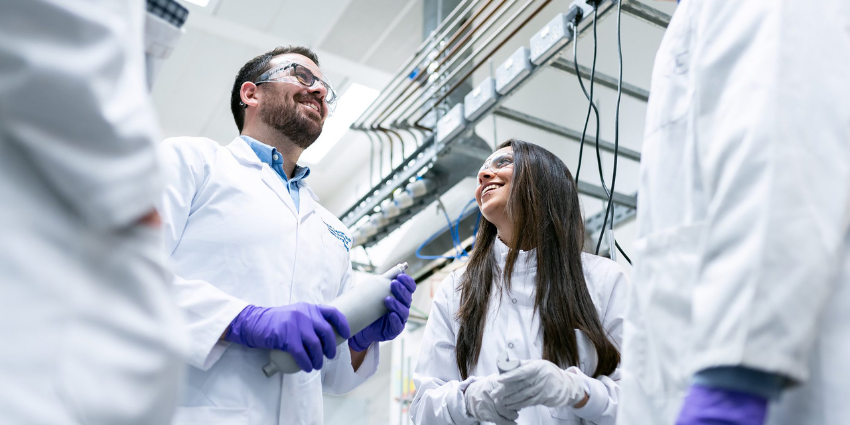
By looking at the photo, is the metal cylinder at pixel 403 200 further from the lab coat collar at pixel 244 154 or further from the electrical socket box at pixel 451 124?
the lab coat collar at pixel 244 154

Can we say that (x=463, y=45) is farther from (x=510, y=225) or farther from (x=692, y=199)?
(x=692, y=199)

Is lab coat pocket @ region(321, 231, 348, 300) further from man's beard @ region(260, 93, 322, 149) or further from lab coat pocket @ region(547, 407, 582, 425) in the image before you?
lab coat pocket @ region(547, 407, 582, 425)

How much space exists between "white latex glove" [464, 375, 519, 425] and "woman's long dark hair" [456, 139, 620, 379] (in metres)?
0.16

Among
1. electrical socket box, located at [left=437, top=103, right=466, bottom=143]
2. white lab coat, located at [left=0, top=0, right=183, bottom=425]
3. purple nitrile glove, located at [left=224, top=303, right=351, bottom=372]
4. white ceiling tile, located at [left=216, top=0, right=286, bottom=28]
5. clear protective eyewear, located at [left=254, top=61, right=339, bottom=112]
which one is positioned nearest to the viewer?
white lab coat, located at [left=0, top=0, right=183, bottom=425]

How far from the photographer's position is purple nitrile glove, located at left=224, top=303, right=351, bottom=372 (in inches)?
45.0

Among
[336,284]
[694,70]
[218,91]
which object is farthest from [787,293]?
[218,91]

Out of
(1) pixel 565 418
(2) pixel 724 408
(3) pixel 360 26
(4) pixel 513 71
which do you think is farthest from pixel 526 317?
(3) pixel 360 26

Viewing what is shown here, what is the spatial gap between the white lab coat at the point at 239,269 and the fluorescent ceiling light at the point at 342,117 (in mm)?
2357

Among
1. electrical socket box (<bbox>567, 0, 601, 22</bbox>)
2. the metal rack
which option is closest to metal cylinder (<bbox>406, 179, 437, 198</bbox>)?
the metal rack

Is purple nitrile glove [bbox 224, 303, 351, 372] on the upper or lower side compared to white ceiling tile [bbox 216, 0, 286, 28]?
lower

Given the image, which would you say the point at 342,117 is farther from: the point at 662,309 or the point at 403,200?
the point at 662,309

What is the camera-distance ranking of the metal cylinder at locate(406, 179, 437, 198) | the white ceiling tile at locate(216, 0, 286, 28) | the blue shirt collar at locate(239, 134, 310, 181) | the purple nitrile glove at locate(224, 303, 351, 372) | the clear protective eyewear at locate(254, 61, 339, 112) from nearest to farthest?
the purple nitrile glove at locate(224, 303, 351, 372), the blue shirt collar at locate(239, 134, 310, 181), the clear protective eyewear at locate(254, 61, 339, 112), the metal cylinder at locate(406, 179, 437, 198), the white ceiling tile at locate(216, 0, 286, 28)

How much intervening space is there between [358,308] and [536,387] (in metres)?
0.36

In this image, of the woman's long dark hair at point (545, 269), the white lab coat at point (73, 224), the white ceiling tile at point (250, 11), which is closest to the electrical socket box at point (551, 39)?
the woman's long dark hair at point (545, 269)
